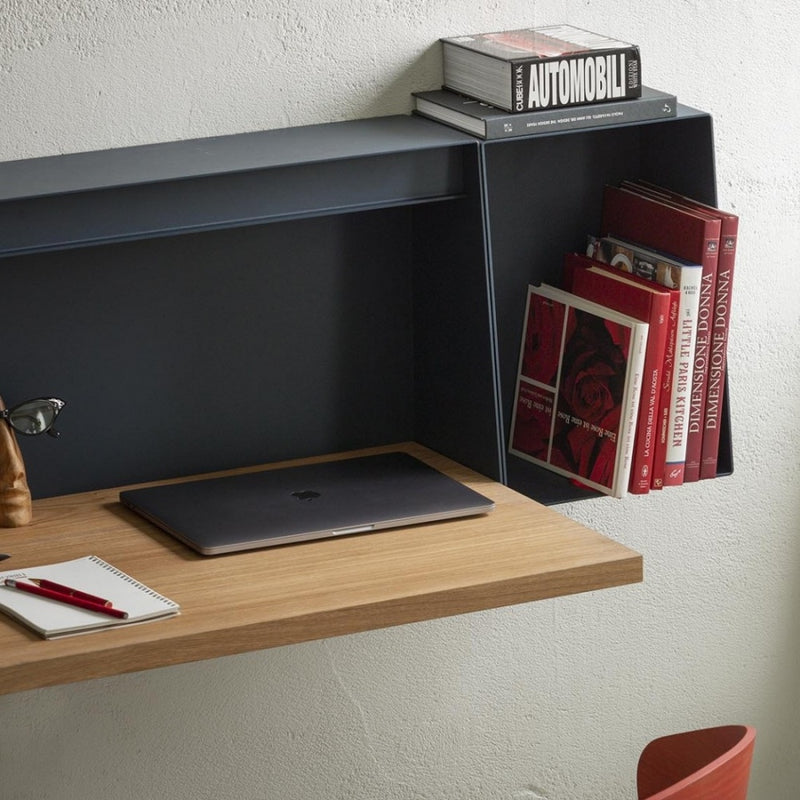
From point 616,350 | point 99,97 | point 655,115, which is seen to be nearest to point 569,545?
point 616,350

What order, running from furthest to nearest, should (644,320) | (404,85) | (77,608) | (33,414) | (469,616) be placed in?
(469,616) < (404,85) < (644,320) < (33,414) < (77,608)

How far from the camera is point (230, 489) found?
1811 mm

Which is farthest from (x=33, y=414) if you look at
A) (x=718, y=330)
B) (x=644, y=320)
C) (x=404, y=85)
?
(x=718, y=330)

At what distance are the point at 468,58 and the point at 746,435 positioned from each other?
83cm

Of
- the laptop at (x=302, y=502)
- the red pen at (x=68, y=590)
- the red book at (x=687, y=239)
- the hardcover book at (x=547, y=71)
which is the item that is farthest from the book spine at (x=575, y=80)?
the red pen at (x=68, y=590)

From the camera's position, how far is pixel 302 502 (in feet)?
5.76

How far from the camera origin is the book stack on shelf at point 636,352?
71.6 inches

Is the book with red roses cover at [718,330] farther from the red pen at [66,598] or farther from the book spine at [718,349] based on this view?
the red pen at [66,598]

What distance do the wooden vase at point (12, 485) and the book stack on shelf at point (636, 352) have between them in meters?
0.66

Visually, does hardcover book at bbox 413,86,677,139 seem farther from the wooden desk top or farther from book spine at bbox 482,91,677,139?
the wooden desk top

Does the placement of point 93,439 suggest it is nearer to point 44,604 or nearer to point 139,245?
point 139,245

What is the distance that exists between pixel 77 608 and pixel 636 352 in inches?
29.4

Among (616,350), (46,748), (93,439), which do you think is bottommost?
(46,748)

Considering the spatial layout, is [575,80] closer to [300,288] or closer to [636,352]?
[636,352]
